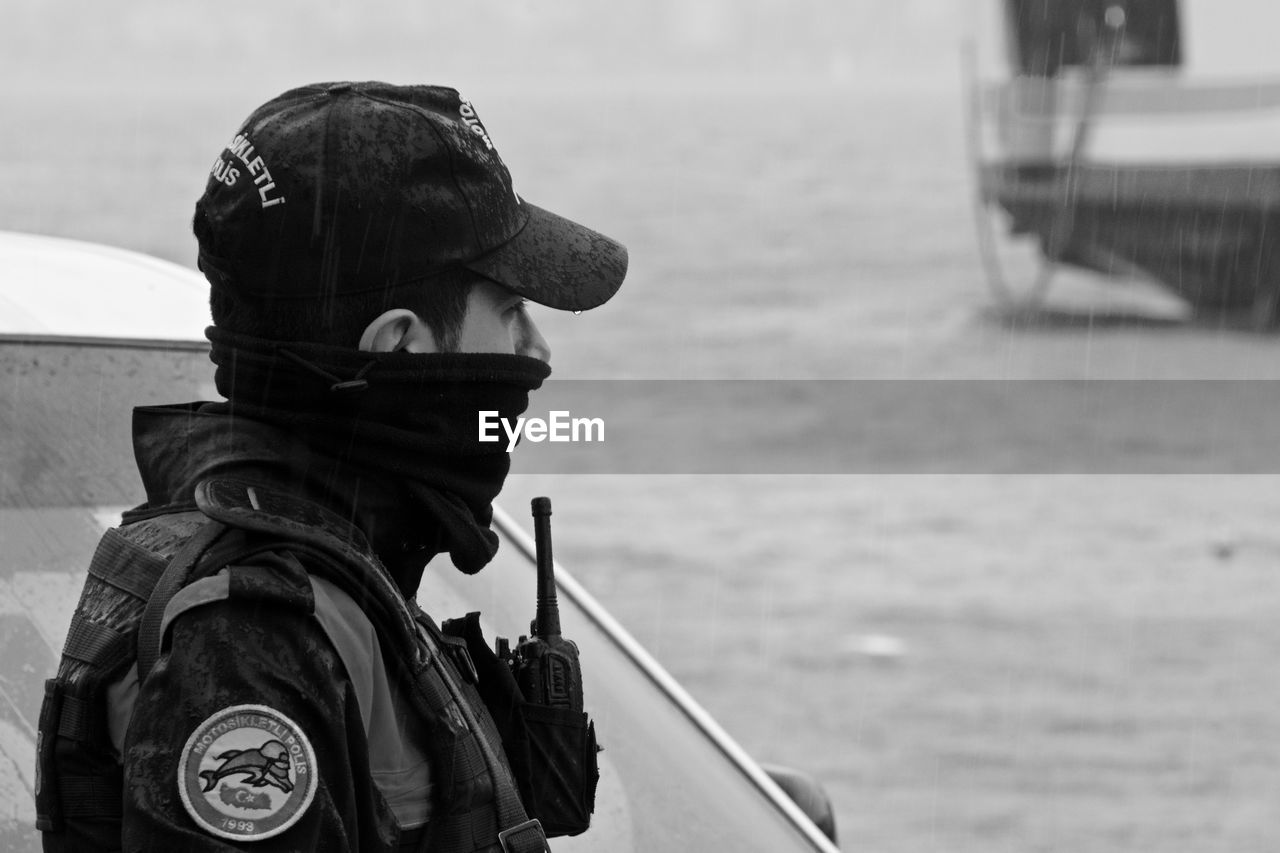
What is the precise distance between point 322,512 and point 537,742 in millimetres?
362

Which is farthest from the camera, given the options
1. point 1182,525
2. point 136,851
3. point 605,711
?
point 1182,525

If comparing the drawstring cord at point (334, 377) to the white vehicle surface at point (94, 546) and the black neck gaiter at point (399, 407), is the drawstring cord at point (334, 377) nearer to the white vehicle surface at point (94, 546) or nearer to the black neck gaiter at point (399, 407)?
the black neck gaiter at point (399, 407)

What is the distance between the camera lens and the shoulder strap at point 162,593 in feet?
4.52

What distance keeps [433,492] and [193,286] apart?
99 cm

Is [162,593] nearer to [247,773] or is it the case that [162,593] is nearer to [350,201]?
[247,773]

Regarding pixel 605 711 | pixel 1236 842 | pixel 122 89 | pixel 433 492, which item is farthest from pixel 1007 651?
pixel 122 89

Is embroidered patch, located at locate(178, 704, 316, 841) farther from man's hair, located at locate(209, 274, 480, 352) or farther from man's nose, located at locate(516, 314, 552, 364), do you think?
man's nose, located at locate(516, 314, 552, 364)

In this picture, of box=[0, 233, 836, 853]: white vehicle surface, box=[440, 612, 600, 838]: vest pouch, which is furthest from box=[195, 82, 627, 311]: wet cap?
box=[0, 233, 836, 853]: white vehicle surface

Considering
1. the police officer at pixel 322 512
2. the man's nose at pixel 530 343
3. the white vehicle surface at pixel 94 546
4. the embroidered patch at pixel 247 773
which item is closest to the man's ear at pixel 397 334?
the police officer at pixel 322 512

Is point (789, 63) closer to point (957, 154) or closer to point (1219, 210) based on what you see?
point (957, 154)

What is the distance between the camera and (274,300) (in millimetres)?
1555

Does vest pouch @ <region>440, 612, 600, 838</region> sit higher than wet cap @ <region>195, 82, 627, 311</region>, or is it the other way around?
wet cap @ <region>195, 82, 627, 311</region>

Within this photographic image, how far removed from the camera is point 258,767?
1329 mm

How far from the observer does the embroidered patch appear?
1.32 meters
